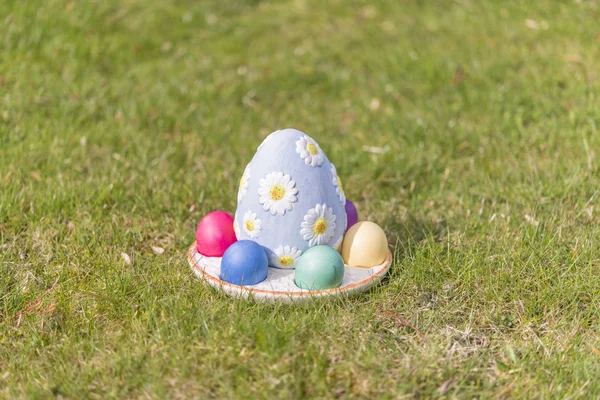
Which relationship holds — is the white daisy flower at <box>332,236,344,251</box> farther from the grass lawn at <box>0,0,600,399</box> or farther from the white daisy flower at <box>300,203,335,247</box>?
the grass lawn at <box>0,0,600,399</box>

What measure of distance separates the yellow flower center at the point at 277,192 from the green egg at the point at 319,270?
0.33 m

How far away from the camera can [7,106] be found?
570 centimetres

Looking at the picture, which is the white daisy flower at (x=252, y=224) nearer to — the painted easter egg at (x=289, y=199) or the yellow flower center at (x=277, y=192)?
the painted easter egg at (x=289, y=199)

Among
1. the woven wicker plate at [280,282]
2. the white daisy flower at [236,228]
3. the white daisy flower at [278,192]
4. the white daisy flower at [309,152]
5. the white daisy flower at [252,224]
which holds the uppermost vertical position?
the white daisy flower at [309,152]

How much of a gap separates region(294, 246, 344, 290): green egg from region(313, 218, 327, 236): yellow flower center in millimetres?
129

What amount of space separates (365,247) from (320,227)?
0.98 feet

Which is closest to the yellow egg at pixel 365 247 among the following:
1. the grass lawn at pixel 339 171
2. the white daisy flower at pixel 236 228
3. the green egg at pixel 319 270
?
the grass lawn at pixel 339 171

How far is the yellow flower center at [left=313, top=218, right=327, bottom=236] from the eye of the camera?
139 inches

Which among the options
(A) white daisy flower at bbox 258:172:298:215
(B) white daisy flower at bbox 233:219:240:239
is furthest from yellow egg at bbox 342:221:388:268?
(B) white daisy flower at bbox 233:219:240:239

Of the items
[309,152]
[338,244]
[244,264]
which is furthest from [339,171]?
[244,264]

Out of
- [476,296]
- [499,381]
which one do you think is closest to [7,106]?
[476,296]

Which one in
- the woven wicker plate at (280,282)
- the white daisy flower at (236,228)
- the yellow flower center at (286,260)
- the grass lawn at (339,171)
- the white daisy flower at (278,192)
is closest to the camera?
the grass lawn at (339,171)

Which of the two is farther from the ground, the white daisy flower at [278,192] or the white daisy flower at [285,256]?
the white daisy flower at [278,192]

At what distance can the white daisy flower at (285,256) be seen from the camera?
3.55 m
